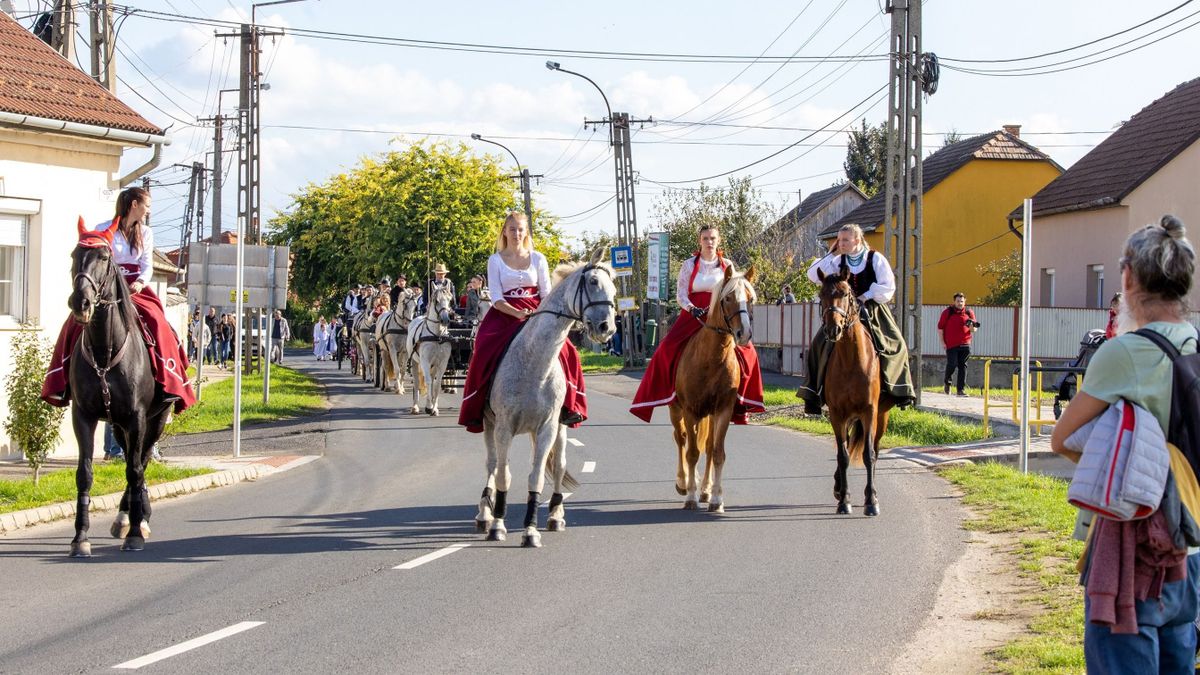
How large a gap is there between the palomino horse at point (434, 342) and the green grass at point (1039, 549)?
11017 mm

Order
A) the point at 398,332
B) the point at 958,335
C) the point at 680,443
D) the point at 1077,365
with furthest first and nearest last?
the point at 958,335 < the point at 398,332 < the point at 1077,365 < the point at 680,443

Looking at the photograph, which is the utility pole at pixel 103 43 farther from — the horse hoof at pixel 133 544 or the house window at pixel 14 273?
the horse hoof at pixel 133 544

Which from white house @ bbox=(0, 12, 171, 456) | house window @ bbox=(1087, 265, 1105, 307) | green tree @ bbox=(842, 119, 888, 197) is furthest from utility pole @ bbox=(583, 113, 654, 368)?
green tree @ bbox=(842, 119, 888, 197)

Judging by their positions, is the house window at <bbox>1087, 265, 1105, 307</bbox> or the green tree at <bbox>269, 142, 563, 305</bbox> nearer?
the house window at <bbox>1087, 265, 1105, 307</bbox>

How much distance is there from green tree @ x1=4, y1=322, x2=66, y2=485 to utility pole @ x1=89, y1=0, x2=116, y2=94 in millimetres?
9642

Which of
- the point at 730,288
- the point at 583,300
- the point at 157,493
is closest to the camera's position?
the point at 583,300

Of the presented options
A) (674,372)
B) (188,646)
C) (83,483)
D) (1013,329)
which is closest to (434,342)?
(674,372)

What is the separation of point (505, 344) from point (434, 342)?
1384 cm

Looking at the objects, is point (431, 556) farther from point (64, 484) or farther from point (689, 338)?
point (64, 484)

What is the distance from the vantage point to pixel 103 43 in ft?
73.8

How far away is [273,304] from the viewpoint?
2330 cm

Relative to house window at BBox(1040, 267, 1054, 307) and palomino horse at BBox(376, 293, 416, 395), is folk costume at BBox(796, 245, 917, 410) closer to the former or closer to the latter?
palomino horse at BBox(376, 293, 416, 395)

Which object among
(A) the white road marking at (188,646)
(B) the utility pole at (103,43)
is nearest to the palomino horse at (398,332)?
(B) the utility pole at (103,43)

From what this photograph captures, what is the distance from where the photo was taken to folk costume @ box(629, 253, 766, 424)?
38.7ft
